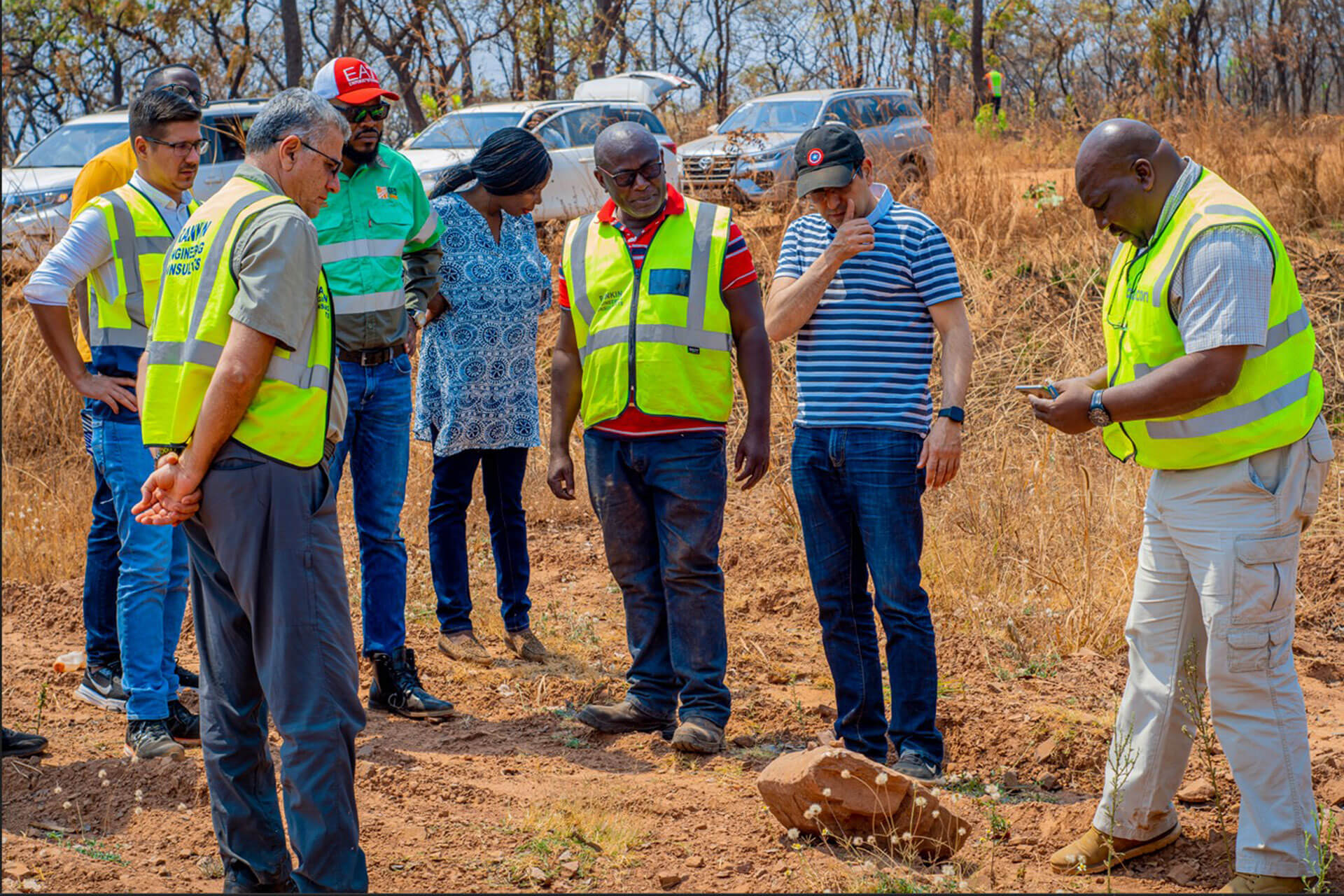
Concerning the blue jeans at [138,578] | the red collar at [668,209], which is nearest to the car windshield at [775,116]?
the red collar at [668,209]

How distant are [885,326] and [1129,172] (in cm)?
96

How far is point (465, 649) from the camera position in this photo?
207 inches

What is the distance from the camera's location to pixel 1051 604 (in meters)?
5.61

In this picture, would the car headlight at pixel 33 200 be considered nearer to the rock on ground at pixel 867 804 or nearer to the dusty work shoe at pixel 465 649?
the dusty work shoe at pixel 465 649

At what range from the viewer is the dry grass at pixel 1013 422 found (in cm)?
581

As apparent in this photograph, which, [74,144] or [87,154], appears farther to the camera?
[74,144]

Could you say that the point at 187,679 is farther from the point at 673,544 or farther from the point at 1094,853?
the point at 1094,853

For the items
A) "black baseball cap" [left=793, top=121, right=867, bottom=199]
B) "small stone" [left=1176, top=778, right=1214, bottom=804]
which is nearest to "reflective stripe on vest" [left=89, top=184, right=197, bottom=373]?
"black baseball cap" [left=793, top=121, right=867, bottom=199]

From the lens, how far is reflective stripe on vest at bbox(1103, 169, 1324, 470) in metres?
3.02

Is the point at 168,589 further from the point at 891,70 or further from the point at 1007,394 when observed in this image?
the point at 891,70

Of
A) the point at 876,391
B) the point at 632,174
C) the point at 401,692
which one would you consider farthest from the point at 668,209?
the point at 401,692

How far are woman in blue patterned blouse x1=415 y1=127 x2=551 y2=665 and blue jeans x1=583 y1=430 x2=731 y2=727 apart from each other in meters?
0.76

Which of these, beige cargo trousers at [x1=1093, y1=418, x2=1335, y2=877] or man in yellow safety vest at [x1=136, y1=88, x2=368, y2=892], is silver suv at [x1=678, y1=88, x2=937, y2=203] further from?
man in yellow safety vest at [x1=136, y1=88, x2=368, y2=892]

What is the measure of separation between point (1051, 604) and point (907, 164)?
21.5 ft
